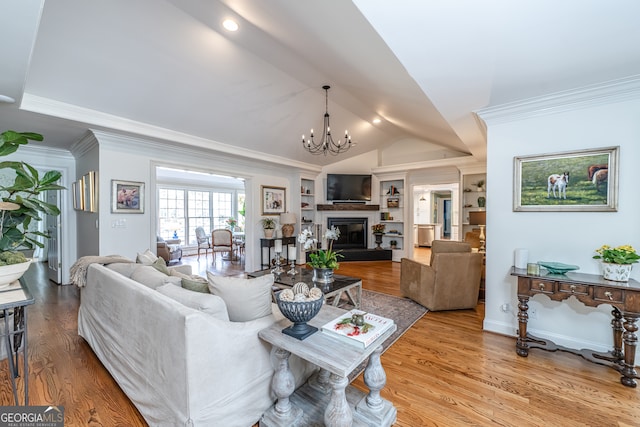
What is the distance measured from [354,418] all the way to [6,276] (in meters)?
2.39

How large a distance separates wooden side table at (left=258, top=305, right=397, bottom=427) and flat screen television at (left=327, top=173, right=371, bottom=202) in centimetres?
552

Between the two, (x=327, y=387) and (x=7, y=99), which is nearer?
(x=327, y=387)

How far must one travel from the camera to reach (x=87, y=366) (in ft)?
7.40

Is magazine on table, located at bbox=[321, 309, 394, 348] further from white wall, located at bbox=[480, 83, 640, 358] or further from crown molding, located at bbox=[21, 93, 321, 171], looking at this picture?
crown molding, located at bbox=[21, 93, 321, 171]

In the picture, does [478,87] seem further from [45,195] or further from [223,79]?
[45,195]

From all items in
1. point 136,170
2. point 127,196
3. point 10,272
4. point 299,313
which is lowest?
point 299,313

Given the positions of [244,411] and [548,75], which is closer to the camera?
[244,411]

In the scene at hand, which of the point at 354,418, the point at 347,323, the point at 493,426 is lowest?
the point at 493,426

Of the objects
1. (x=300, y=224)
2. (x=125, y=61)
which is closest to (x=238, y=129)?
(x=125, y=61)

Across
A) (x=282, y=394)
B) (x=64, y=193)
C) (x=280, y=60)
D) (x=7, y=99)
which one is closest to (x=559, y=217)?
(x=282, y=394)

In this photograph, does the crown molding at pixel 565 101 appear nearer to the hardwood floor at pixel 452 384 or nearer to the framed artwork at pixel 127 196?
the hardwood floor at pixel 452 384

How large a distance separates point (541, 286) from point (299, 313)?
7.52 ft

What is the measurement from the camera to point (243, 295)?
1741 millimetres

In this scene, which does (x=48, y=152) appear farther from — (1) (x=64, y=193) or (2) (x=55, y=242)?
(2) (x=55, y=242)
